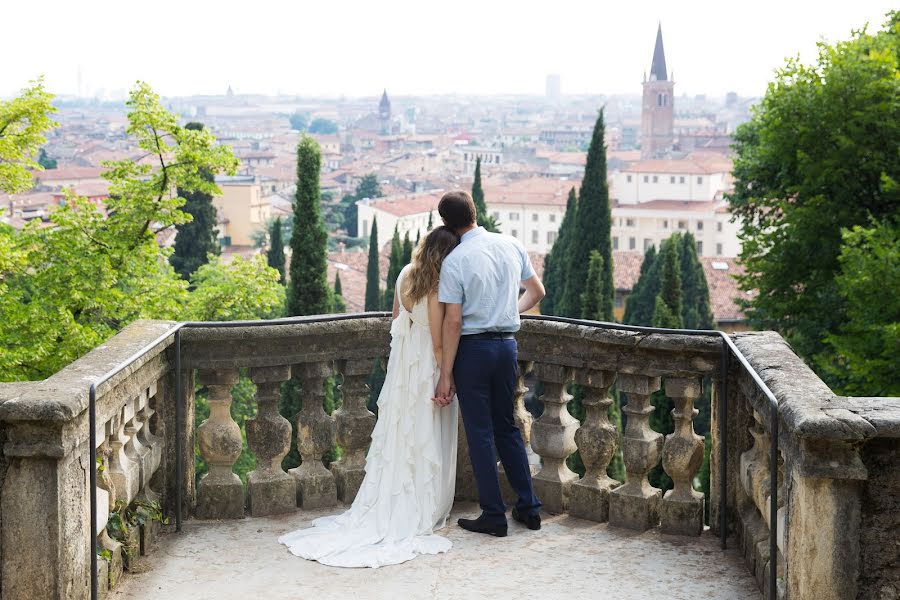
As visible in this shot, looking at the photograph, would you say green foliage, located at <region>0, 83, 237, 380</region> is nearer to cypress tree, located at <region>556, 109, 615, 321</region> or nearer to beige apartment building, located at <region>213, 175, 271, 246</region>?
cypress tree, located at <region>556, 109, 615, 321</region>

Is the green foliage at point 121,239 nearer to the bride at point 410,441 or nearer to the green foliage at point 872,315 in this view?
the green foliage at point 872,315

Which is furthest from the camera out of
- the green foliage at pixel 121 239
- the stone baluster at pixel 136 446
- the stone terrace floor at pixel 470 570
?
the green foliage at pixel 121 239

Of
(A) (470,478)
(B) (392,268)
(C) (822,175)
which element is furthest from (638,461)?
(B) (392,268)

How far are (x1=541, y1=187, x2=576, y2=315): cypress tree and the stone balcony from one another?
4800 centimetres

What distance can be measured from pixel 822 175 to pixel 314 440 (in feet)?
56.9

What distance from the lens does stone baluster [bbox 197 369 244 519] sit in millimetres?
4703

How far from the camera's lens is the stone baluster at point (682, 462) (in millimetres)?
4527

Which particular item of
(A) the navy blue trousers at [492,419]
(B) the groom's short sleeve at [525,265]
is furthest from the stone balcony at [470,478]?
(B) the groom's short sleeve at [525,265]

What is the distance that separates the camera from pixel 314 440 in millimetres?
4824

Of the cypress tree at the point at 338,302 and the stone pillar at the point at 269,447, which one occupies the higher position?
the stone pillar at the point at 269,447

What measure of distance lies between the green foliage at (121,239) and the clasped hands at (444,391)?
12.8 metres

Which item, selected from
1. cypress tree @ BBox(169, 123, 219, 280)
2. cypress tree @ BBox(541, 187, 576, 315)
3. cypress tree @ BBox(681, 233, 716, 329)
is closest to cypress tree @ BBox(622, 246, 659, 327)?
cypress tree @ BBox(681, 233, 716, 329)

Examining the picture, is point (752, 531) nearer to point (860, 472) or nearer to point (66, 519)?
point (860, 472)

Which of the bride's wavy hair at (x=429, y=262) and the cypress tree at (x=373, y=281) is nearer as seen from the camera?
the bride's wavy hair at (x=429, y=262)
